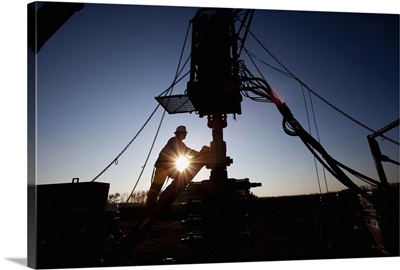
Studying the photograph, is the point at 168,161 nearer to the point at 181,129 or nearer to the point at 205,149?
the point at 181,129

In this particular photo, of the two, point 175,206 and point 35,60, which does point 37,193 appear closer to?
point 35,60

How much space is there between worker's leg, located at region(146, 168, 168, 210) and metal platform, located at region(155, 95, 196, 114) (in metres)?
1.59

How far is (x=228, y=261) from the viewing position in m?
4.80

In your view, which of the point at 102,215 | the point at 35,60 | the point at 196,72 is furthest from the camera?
the point at 196,72

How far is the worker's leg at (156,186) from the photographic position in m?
5.49

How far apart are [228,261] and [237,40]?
16.7 feet

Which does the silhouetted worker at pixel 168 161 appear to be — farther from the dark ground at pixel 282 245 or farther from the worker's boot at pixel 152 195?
the dark ground at pixel 282 245

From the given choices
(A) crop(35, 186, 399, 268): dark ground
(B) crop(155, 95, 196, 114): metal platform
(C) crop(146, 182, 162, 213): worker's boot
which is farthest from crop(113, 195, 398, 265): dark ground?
(B) crop(155, 95, 196, 114): metal platform

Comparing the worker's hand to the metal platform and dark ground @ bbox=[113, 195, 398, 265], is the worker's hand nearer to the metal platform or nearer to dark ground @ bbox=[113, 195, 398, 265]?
the metal platform

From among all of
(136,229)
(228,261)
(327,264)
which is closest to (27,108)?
(136,229)

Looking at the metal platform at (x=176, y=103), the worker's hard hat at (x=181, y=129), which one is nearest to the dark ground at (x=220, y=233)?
the worker's hard hat at (x=181, y=129)

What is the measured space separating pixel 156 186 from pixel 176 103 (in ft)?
6.67

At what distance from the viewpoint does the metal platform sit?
218 inches

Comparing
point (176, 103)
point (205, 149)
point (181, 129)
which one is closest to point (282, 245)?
point (205, 149)
